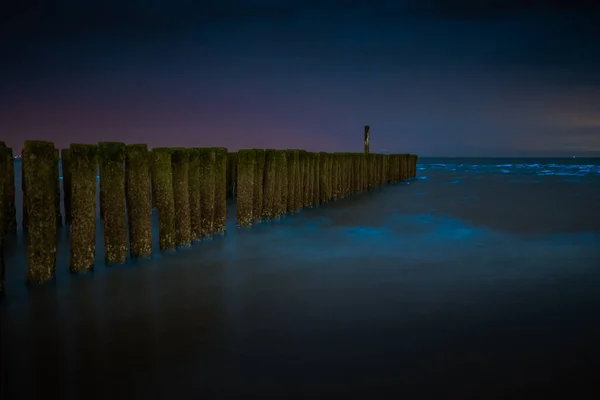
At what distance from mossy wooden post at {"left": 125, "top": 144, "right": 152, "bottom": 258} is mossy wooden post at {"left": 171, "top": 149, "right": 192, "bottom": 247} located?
49cm

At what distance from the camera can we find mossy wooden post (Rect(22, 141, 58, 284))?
3715 mm

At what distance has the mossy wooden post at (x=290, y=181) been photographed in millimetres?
8281

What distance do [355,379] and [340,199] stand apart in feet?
32.1

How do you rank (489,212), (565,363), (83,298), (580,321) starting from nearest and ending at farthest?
1. (565,363)
2. (580,321)
3. (83,298)
4. (489,212)

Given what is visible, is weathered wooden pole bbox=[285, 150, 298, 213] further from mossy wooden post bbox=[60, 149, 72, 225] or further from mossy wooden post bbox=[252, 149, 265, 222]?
mossy wooden post bbox=[60, 149, 72, 225]

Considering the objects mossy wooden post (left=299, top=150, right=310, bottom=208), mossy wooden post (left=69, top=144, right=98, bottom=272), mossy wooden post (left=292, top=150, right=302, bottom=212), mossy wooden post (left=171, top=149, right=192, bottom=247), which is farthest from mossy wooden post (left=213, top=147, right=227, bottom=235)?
mossy wooden post (left=299, top=150, right=310, bottom=208)

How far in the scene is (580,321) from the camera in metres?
3.27

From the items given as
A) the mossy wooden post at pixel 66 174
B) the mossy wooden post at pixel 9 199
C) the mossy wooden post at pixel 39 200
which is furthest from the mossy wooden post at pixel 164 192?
the mossy wooden post at pixel 66 174

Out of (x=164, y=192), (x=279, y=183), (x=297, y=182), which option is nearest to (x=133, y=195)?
(x=164, y=192)

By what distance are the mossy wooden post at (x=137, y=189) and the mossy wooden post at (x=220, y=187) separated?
1.27m

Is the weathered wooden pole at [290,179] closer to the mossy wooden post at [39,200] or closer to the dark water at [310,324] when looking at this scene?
the dark water at [310,324]

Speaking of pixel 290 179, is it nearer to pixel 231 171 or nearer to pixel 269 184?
pixel 269 184

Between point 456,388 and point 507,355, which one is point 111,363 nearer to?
point 456,388

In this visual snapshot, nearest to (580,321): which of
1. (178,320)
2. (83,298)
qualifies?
(178,320)
